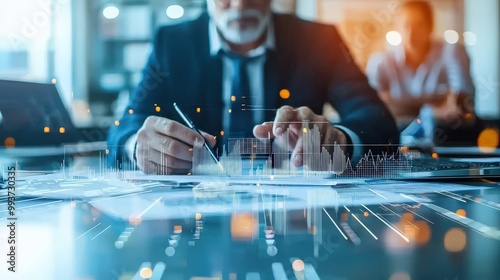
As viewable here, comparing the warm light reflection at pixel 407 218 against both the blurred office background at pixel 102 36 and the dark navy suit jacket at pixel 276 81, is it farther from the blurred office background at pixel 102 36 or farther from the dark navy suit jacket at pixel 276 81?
the blurred office background at pixel 102 36

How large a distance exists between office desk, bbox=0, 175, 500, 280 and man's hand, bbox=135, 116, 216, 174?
0.08 metres

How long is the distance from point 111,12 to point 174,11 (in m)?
0.18

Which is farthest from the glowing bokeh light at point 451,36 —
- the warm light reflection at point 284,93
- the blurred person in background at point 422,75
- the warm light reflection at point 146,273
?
the warm light reflection at point 146,273

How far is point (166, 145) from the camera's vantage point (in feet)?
4.35

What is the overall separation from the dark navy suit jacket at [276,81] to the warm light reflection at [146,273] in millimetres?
503

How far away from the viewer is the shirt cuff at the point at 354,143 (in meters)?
1.33

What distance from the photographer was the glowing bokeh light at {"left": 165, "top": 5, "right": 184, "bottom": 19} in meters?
1.32

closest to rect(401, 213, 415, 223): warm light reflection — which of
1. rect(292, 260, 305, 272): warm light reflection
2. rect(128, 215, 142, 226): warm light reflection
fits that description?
rect(292, 260, 305, 272): warm light reflection

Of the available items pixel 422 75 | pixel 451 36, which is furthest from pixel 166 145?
pixel 451 36

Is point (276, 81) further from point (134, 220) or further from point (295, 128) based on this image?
point (134, 220)

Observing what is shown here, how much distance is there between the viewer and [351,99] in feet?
4.39

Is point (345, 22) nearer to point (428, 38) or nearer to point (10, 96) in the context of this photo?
point (428, 38)

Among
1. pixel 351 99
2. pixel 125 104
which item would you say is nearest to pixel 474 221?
pixel 351 99

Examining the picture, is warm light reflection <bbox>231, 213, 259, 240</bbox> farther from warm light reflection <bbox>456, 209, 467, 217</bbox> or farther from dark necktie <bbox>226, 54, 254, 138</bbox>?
warm light reflection <bbox>456, 209, 467, 217</bbox>
